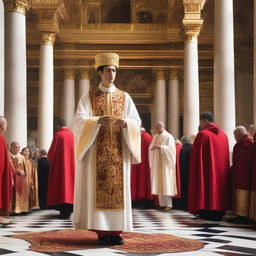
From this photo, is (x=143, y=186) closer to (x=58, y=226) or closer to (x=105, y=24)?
(x=58, y=226)

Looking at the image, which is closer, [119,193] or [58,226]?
[119,193]

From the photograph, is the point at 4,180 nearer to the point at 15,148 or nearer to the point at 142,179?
the point at 15,148

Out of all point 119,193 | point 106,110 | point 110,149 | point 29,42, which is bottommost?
point 119,193

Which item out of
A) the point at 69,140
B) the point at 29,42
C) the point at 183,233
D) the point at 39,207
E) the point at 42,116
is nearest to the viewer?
the point at 183,233

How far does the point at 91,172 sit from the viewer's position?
5.97 metres

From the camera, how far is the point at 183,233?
7.03 m

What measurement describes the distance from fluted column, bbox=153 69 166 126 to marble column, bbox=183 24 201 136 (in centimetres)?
610

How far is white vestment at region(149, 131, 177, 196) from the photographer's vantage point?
12172 mm

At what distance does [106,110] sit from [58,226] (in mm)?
2704

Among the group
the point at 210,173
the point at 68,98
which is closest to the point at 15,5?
the point at 210,173

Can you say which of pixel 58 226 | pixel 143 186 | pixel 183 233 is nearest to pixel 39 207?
pixel 143 186

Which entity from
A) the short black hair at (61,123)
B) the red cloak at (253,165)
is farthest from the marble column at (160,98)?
the red cloak at (253,165)

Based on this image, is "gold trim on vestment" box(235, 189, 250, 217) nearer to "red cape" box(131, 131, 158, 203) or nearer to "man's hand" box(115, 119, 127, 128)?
"man's hand" box(115, 119, 127, 128)

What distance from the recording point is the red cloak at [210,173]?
28.8ft
